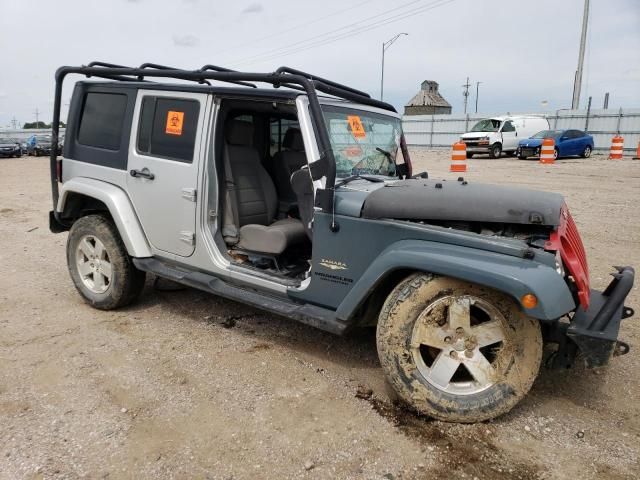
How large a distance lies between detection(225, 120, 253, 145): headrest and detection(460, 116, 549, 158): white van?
21.1 metres

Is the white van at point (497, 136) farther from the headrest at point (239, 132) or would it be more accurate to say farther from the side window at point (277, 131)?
the headrest at point (239, 132)

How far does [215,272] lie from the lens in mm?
3963

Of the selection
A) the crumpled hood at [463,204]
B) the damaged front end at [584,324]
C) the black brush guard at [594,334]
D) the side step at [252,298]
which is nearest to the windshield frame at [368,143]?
the crumpled hood at [463,204]

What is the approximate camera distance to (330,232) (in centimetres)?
326

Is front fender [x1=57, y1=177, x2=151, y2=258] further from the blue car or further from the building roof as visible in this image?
the building roof

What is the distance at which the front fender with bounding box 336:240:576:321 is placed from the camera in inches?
101

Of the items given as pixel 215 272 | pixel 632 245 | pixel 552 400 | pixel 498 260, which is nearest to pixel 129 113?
pixel 215 272

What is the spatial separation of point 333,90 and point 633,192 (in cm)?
1071

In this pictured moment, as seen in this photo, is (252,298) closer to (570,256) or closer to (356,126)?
(356,126)

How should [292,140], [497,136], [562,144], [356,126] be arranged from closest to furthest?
[356,126] < [292,140] < [562,144] < [497,136]

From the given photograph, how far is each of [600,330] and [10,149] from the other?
35797 millimetres

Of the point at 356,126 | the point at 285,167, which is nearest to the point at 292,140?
the point at 285,167

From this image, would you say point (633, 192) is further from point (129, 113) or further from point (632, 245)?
point (129, 113)

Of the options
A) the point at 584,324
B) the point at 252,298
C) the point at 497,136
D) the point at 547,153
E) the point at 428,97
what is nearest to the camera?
the point at 584,324
